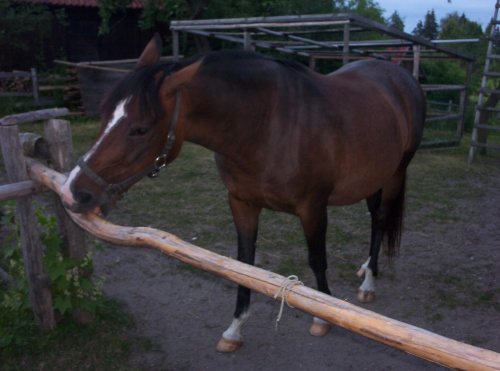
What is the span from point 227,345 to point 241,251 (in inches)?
23.9

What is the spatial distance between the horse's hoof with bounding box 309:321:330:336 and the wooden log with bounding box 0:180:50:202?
6.42 ft

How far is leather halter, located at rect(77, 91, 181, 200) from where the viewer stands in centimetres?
191

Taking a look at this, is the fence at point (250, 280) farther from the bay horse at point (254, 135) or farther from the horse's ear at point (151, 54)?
the horse's ear at point (151, 54)

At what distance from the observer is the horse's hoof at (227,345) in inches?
112

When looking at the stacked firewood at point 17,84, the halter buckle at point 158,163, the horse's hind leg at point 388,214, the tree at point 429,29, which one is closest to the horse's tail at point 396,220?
the horse's hind leg at point 388,214

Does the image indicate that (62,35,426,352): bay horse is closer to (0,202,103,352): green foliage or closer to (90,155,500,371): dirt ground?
(90,155,500,371): dirt ground

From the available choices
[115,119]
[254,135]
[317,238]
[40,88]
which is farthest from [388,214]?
[40,88]

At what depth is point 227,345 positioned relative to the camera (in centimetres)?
284

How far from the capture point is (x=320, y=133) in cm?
259

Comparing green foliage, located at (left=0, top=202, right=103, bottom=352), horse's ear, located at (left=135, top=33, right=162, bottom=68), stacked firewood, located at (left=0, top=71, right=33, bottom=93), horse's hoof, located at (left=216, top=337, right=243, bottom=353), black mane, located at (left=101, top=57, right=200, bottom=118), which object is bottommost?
horse's hoof, located at (left=216, top=337, right=243, bottom=353)

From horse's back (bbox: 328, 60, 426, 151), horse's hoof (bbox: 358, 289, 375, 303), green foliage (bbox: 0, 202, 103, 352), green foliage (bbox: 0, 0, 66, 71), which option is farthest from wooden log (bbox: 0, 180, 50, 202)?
green foliage (bbox: 0, 0, 66, 71)

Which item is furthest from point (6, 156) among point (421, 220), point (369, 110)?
point (421, 220)

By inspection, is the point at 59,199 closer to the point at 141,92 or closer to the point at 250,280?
the point at 141,92

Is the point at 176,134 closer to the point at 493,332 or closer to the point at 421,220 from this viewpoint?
the point at 493,332
